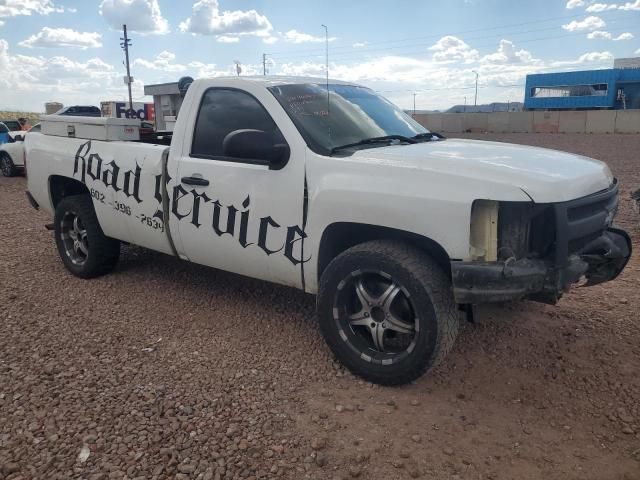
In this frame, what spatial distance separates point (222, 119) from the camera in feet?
13.5

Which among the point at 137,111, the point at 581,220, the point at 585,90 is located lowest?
the point at 581,220

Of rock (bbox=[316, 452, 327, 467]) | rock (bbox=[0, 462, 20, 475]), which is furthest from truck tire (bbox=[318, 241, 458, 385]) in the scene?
rock (bbox=[0, 462, 20, 475])

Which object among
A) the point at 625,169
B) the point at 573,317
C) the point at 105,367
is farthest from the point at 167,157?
the point at 625,169

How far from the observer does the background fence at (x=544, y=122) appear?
1419 inches

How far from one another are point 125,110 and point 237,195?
3628cm

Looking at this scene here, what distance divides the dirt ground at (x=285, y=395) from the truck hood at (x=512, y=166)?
3.97 feet

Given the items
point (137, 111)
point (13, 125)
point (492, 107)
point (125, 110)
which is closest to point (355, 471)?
point (13, 125)

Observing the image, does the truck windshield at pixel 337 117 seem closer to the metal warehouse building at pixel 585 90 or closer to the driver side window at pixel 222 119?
the driver side window at pixel 222 119

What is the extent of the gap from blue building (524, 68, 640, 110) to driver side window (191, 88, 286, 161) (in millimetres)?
53603

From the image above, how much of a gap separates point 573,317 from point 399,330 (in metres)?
1.87

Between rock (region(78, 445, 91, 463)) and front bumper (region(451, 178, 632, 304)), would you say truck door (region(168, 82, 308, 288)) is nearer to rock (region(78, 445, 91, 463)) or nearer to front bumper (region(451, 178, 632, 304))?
front bumper (region(451, 178, 632, 304))

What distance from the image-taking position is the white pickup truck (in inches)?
117

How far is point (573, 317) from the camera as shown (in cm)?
436

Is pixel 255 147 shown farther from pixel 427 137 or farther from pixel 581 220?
pixel 581 220
